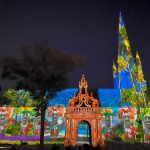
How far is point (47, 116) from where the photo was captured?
Result: 129 feet

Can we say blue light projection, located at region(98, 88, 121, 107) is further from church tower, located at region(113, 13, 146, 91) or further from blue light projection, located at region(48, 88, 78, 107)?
blue light projection, located at region(48, 88, 78, 107)

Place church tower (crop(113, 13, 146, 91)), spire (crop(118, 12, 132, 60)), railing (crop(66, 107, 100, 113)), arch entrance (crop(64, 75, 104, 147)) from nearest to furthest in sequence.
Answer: arch entrance (crop(64, 75, 104, 147))
railing (crop(66, 107, 100, 113))
church tower (crop(113, 13, 146, 91))
spire (crop(118, 12, 132, 60))

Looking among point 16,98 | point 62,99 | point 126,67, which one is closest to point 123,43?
point 126,67

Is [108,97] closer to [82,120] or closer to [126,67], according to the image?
[126,67]

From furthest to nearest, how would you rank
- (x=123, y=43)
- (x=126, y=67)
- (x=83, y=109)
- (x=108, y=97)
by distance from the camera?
(x=123, y=43) < (x=126, y=67) < (x=108, y=97) < (x=83, y=109)

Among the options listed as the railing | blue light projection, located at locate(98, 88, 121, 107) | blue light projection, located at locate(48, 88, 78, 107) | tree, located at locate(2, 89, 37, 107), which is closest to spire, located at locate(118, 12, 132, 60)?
blue light projection, located at locate(98, 88, 121, 107)

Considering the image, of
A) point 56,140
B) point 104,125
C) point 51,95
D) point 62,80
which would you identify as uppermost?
point 62,80

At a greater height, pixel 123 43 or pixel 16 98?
pixel 123 43

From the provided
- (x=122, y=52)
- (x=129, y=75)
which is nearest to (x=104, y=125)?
(x=129, y=75)

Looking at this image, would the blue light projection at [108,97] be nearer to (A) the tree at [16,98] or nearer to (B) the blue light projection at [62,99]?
(B) the blue light projection at [62,99]

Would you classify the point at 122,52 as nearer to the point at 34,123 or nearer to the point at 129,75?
the point at 129,75

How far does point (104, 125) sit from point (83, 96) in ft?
35.3

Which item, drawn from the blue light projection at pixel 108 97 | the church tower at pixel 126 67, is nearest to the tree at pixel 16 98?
the blue light projection at pixel 108 97

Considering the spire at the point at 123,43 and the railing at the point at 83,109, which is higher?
the spire at the point at 123,43
